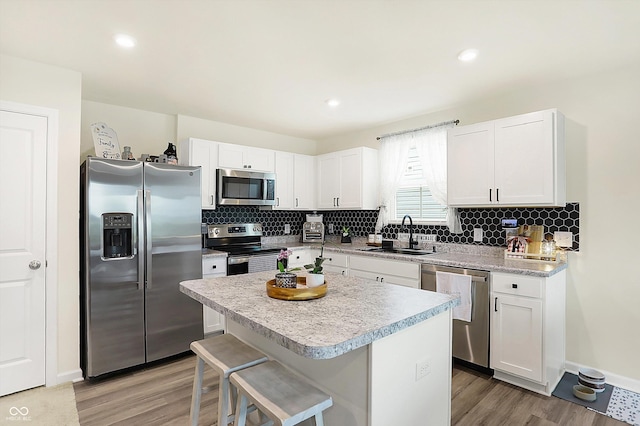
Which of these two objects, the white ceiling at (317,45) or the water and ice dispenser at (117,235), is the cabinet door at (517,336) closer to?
the white ceiling at (317,45)

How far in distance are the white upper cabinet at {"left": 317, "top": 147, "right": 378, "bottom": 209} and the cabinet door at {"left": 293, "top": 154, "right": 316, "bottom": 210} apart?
0.73 feet

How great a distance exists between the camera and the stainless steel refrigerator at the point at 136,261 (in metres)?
2.77

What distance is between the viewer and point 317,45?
7.75 feet

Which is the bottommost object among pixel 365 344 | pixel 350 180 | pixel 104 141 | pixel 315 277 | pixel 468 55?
pixel 365 344

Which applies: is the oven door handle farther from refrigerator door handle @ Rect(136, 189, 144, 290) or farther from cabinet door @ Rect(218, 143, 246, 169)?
cabinet door @ Rect(218, 143, 246, 169)

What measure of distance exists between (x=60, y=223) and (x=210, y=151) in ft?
5.36

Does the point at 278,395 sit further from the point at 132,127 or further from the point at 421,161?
the point at 132,127

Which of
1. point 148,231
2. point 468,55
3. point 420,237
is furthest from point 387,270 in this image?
point 148,231

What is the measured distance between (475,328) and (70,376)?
3.39m

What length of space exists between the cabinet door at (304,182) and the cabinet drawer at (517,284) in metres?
2.75

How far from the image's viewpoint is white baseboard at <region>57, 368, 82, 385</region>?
2.72 m

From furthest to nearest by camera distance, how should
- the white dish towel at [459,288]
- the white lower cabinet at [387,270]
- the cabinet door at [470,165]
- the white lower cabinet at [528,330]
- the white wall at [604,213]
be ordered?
the white lower cabinet at [387,270] → the cabinet door at [470,165] → the white dish towel at [459,288] → the white wall at [604,213] → the white lower cabinet at [528,330]

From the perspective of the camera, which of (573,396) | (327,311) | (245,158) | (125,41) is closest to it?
(327,311)

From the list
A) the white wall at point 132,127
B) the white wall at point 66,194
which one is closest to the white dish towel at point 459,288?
the white wall at point 66,194
